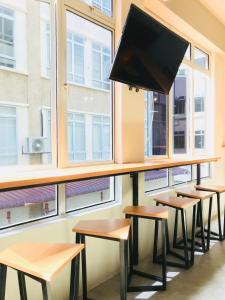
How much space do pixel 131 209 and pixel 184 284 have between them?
0.83 m

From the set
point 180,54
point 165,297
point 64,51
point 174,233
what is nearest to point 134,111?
point 180,54

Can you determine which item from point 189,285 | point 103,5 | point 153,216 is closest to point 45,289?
point 153,216

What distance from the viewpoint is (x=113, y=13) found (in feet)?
9.71

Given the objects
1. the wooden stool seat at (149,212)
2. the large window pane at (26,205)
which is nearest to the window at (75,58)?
the large window pane at (26,205)

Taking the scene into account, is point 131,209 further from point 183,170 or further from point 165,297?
point 183,170

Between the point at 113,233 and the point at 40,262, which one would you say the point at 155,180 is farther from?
the point at 40,262

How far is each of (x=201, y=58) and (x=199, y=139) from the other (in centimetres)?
142

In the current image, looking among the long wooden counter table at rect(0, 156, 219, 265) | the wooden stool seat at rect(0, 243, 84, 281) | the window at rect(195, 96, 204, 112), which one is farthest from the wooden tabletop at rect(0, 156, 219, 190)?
the window at rect(195, 96, 204, 112)

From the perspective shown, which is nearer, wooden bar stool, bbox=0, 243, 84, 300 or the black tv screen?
wooden bar stool, bbox=0, 243, 84, 300

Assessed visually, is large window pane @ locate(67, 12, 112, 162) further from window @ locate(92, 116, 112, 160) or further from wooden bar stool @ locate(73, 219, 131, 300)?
wooden bar stool @ locate(73, 219, 131, 300)

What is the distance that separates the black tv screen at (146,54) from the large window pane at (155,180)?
39.8 inches

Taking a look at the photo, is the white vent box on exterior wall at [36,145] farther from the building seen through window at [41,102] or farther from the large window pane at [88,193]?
the large window pane at [88,193]

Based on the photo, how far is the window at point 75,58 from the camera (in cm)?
260

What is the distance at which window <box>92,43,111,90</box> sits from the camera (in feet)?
9.50
